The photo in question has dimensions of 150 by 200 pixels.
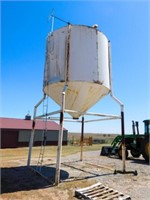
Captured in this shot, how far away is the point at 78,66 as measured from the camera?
388 inches

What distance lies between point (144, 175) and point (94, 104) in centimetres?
406

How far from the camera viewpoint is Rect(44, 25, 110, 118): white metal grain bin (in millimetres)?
9836

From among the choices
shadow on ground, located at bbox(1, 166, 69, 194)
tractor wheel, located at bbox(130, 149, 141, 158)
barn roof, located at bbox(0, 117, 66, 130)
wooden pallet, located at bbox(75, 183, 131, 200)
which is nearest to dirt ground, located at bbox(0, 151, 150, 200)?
shadow on ground, located at bbox(1, 166, 69, 194)

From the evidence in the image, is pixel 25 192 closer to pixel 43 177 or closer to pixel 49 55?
pixel 43 177

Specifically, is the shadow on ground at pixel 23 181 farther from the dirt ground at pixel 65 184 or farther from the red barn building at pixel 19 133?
the red barn building at pixel 19 133

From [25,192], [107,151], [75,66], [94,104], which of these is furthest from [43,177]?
[107,151]

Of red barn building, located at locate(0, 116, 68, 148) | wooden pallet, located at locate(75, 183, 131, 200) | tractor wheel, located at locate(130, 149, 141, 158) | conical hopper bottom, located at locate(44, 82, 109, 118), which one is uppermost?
conical hopper bottom, located at locate(44, 82, 109, 118)

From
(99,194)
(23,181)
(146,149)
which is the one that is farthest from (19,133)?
(99,194)

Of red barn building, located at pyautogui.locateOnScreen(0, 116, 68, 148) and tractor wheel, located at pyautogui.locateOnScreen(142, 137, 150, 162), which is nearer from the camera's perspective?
tractor wheel, located at pyautogui.locateOnScreen(142, 137, 150, 162)

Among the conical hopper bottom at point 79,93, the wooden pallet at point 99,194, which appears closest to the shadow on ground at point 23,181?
the wooden pallet at point 99,194

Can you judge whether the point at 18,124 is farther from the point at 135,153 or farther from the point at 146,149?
the point at 146,149

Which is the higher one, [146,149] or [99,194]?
[146,149]

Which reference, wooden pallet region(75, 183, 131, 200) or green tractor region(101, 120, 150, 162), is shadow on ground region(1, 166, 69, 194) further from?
green tractor region(101, 120, 150, 162)

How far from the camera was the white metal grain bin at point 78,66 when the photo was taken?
9.84 meters
